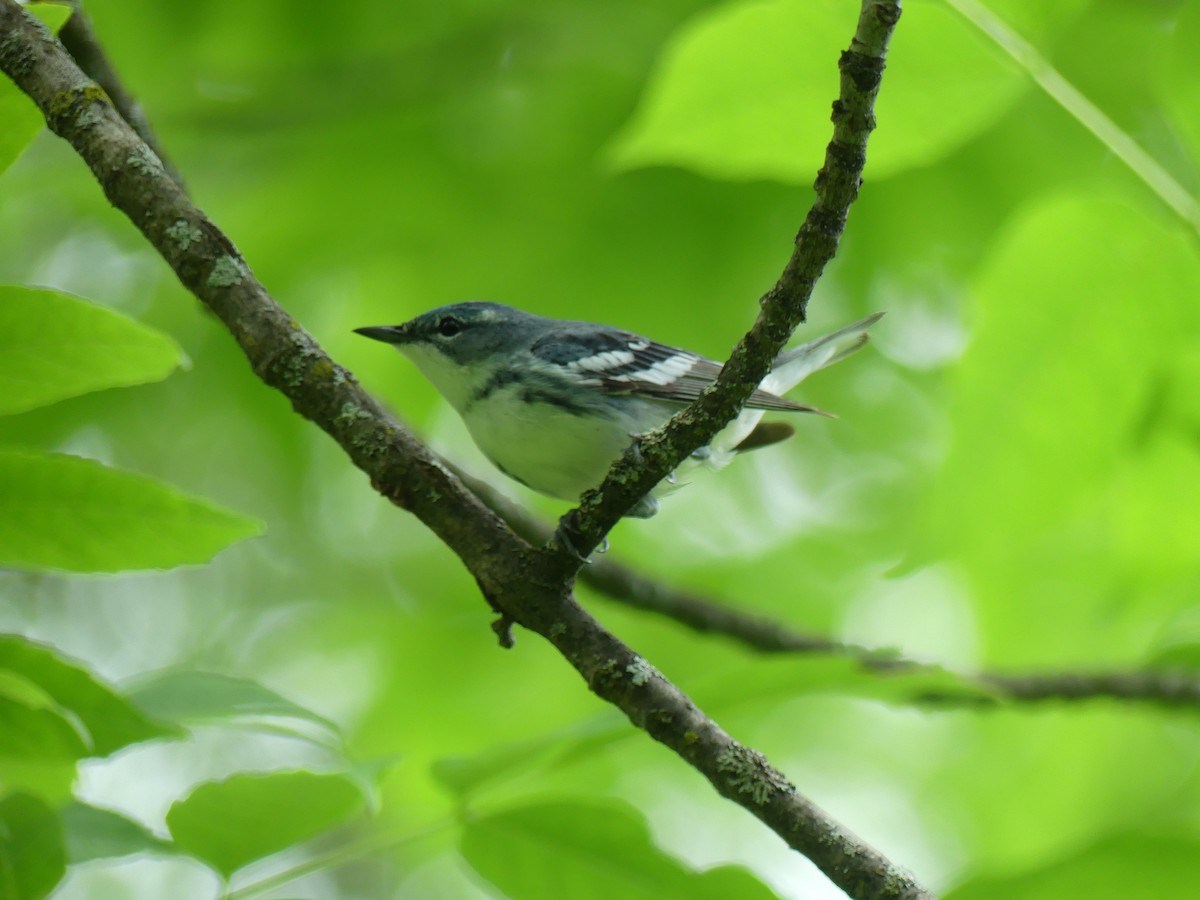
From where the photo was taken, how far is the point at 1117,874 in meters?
2.04

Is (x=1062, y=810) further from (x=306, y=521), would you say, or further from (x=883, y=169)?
(x=306, y=521)

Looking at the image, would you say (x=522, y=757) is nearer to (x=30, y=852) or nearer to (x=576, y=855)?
(x=576, y=855)

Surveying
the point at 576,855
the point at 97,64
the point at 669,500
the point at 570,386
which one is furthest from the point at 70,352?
the point at 669,500

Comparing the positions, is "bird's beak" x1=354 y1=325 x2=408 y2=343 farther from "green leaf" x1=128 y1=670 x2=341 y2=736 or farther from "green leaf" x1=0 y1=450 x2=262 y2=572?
"green leaf" x1=0 y1=450 x2=262 y2=572

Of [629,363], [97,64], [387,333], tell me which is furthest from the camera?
[387,333]

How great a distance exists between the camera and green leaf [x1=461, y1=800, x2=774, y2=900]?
6.33ft

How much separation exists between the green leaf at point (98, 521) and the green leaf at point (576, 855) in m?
0.70

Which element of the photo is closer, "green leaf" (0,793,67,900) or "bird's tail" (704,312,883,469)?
"green leaf" (0,793,67,900)

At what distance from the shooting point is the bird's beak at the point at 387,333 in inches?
152

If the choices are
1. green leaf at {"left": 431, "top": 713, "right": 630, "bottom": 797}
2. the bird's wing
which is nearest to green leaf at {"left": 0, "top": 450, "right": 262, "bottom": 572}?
green leaf at {"left": 431, "top": 713, "right": 630, "bottom": 797}

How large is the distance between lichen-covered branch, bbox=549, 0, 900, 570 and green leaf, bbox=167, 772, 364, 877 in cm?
58

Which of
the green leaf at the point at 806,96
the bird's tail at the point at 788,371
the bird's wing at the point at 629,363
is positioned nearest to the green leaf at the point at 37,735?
the green leaf at the point at 806,96

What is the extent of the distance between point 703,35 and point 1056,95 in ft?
2.55

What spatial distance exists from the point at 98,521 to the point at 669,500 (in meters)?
3.95
